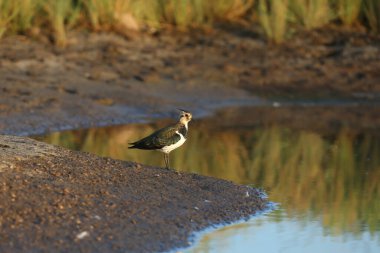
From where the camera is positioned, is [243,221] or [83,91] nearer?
[243,221]

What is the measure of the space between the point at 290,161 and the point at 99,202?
3.72m

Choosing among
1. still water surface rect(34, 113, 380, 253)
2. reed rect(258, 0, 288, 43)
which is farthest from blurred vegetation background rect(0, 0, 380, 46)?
still water surface rect(34, 113, 380, 253)

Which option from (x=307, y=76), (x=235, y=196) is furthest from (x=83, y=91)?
(x=235, y=196)

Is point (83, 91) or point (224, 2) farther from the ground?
point (224, 2)

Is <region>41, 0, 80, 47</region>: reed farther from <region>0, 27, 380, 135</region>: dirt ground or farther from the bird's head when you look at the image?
the bird's head

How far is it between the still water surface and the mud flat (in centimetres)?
27

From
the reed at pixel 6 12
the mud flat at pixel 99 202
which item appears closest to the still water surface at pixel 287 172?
the mud flat at pixel 99 202

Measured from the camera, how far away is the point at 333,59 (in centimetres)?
1530

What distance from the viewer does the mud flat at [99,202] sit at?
21.0 feet

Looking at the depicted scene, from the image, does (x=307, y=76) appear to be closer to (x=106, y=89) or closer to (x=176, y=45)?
(x=176, y=45)

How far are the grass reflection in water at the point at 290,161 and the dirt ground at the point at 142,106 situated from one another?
1.72ft

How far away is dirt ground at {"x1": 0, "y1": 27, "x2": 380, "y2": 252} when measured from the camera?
674 centimetres

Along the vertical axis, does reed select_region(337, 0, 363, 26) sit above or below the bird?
above

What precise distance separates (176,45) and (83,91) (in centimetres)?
257
